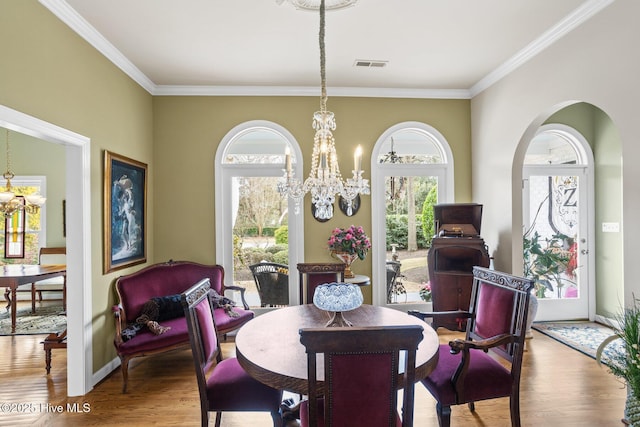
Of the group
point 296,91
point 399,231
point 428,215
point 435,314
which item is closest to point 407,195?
point 428,215

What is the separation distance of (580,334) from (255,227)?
3937 mm

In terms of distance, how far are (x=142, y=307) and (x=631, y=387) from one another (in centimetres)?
377

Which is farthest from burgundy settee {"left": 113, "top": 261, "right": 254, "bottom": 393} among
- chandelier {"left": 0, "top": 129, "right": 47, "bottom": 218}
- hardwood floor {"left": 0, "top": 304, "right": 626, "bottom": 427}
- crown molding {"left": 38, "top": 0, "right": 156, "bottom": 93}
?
chandelier {"left": 0, "top": 129, "right": 47, "bottom": 218}

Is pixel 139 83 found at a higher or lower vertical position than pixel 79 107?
higher

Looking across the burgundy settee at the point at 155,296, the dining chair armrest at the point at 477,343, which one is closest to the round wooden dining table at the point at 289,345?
the dining chair armrest at the point at 477,343

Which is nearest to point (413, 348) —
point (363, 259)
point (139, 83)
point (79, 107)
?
point (363, 259)

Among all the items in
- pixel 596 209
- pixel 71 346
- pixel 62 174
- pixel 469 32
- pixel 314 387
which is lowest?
pixel 71 346

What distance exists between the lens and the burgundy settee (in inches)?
115

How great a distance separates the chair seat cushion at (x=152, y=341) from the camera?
9.49 feet

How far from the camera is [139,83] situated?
378 cm

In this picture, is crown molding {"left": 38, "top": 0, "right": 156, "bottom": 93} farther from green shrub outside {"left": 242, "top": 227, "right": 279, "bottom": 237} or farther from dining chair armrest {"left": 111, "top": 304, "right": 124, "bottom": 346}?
dining chair armrest {"left": 111, "top": 304, "right": 124, "bottom": 346}

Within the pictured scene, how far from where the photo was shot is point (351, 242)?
385 cm

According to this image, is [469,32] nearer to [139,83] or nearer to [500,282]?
[500,282]

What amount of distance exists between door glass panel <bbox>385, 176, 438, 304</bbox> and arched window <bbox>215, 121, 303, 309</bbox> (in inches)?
49.9
